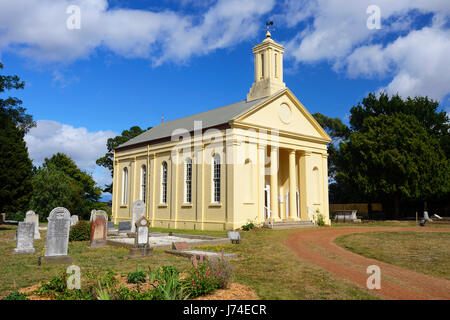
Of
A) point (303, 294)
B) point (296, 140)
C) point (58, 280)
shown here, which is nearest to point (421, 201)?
point (296, 140)

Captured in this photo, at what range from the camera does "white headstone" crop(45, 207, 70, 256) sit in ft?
40.8

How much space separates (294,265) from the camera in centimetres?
1134

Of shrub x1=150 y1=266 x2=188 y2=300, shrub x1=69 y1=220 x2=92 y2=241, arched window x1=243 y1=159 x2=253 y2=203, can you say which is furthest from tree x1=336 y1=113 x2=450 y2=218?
shrub x1=150 y1=266 x2=188 y2=300

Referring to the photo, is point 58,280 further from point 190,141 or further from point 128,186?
point 128,186

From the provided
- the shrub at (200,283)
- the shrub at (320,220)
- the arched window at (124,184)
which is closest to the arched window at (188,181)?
the arched window at (124,184)

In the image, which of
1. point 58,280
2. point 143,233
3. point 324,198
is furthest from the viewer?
point 324,198

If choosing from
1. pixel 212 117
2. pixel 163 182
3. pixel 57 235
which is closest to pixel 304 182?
pixel 212 117

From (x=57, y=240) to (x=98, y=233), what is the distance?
4506mm

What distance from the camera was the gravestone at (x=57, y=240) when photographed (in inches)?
484

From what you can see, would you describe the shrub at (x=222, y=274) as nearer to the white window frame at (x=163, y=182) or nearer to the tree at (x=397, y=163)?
the white window frame at (x=163, y=182)

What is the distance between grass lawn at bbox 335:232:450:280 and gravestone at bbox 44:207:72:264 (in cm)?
1106

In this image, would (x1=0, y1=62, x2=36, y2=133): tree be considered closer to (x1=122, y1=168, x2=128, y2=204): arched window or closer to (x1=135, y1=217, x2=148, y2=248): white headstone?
(x1=122, y1=168, x2=128, y2=204): arched window

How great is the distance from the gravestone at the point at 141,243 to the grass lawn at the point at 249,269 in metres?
0.44

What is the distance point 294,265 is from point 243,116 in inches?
624
